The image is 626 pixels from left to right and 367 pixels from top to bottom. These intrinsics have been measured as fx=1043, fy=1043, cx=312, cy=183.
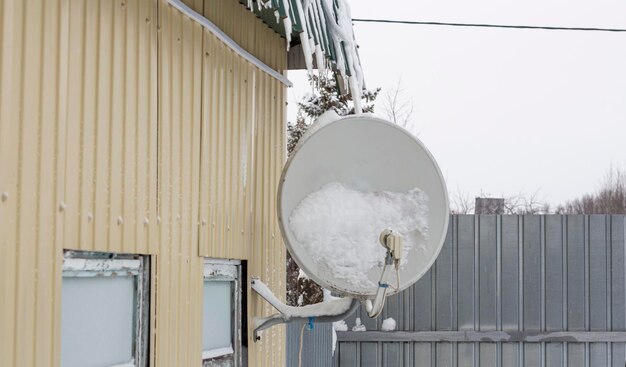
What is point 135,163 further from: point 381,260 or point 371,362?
point 371,362

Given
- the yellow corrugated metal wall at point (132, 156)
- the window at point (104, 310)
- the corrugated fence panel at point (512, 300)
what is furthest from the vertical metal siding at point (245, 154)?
the corrugated fence panel at point (512, 300)

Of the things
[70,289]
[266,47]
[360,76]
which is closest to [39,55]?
[70,289]

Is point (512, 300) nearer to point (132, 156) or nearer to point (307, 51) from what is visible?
point (307, 51)

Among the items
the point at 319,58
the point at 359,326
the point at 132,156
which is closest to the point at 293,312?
the point at 319,58

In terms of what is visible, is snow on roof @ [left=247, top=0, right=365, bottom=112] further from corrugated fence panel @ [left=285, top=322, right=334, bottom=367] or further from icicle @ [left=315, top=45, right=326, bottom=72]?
corrugated fence panel @ [left=285, top=322, right=334, bottom=367]

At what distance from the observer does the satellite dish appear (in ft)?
17.9

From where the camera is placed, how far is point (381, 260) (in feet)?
17.9

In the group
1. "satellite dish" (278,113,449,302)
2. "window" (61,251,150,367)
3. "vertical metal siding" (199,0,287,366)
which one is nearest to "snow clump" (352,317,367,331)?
"vertical metal siding" (199,0,287,366)

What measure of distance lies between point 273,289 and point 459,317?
159 inches

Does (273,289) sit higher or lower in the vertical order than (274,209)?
lower

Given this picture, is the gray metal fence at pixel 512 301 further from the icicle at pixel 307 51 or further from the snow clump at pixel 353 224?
the icicle at pixel 307 51

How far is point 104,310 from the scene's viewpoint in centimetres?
407

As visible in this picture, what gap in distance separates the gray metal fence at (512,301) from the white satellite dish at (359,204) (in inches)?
191

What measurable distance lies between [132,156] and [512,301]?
691cm
